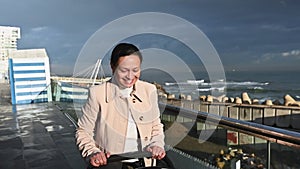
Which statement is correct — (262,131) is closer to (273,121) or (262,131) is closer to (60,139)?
(60,139)

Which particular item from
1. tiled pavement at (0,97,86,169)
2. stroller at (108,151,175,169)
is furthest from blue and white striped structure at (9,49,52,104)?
stroller at (108,151,175,169)

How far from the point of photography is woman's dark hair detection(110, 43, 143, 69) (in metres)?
1.61

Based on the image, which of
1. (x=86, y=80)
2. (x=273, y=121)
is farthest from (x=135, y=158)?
(x=273, y=121)

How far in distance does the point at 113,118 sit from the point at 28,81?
11.3m

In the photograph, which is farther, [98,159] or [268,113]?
[268,113]

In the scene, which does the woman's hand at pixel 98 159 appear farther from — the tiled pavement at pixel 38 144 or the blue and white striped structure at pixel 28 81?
the blue and white striped structure at pixel 28 81

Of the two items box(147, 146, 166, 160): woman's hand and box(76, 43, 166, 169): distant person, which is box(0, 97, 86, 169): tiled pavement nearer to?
box(76, 43, 166, 169): distant person

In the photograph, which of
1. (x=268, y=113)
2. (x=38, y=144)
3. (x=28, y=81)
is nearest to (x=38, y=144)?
(x=38, y=144)

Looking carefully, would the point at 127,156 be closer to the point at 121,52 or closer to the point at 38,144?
the point at 121,52

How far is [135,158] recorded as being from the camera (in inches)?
60.1

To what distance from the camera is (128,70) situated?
5.28ft

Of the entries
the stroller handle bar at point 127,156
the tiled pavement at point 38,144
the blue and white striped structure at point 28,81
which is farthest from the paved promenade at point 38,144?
the blue and white striped structure at point 28,81

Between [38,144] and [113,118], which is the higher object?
[113,118]

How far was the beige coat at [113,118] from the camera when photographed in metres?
1.60
